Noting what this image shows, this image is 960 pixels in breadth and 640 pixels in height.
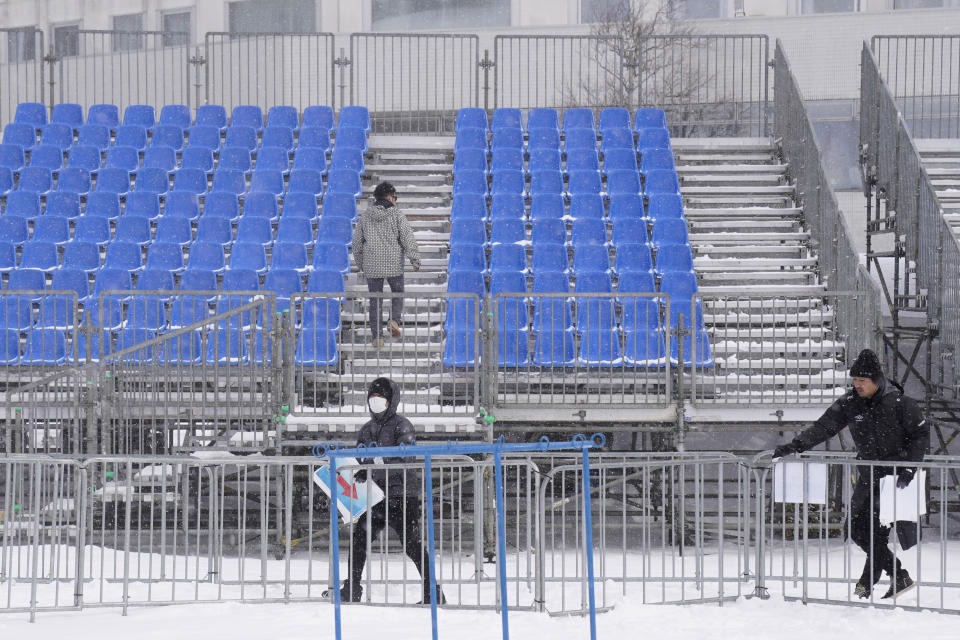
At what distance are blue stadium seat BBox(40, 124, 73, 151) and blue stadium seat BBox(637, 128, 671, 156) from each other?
8289 mm

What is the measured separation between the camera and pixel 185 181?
18.1 meters

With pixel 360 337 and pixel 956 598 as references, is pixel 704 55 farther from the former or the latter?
pixel 956 598

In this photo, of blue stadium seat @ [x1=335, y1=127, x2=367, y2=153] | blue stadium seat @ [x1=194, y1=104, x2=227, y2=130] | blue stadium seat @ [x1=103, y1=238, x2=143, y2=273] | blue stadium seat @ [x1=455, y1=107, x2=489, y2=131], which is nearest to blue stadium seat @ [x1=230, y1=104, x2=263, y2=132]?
blue stadium seat @ [x1=194, y1=104, x2=227, y2=130]

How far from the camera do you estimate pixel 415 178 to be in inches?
730

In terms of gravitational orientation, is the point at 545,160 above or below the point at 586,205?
above

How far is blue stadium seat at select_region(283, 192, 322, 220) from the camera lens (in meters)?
17.2

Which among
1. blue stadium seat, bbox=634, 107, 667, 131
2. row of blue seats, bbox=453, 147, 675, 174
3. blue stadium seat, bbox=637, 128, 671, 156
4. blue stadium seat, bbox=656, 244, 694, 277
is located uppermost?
blue stadium seat, bbox=634, 107, 667, 131

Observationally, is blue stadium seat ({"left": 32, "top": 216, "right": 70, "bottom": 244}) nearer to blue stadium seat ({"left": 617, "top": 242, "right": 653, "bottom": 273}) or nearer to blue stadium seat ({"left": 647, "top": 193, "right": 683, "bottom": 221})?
blue stadium seat ({"left": 617, "top": 242, "right": 653, "bottom": 273})

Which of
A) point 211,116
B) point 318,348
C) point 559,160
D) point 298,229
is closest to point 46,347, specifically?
point 318,348

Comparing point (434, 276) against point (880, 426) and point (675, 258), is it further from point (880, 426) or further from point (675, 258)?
point (880, 426)

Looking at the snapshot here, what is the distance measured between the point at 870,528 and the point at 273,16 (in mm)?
20135

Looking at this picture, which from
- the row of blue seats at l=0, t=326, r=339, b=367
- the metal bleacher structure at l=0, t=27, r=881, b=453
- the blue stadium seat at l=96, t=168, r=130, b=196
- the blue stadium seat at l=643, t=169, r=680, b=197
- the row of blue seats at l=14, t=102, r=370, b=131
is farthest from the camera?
the row of blue seats at l=14, t=102, r=370, b=131

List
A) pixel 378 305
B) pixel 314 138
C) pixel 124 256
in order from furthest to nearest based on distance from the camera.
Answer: pixel 314 138 → pixel 124 256 → pixel 378 305

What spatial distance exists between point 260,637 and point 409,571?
3180 mm
